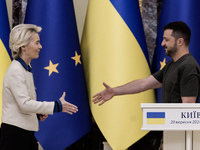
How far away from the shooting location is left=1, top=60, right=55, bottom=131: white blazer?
1.58 meters

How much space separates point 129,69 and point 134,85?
0.98 ft

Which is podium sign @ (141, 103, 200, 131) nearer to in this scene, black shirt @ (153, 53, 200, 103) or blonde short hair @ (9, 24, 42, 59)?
black shirt @ (153, 53, 200, 103)

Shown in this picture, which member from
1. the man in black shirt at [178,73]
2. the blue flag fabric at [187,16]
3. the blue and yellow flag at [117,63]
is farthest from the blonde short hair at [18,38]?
the blue flag fabric at [187,16]

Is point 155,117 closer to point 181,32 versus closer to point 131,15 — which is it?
point 181,32

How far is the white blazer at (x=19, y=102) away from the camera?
62.2 inches

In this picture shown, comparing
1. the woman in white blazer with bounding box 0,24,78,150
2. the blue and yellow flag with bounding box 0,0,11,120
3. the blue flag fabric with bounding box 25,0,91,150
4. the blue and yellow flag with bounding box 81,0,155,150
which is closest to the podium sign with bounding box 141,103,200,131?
the woman in white blazer with bounding box 0,24,78,150

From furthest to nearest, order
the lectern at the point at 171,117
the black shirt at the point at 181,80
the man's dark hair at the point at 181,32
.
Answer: the man's dark hair at the point at 181,32, the black shirt at the point at 181,80, the lectern at the point at 171,117

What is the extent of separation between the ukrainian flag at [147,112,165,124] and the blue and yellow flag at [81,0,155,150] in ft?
4.23

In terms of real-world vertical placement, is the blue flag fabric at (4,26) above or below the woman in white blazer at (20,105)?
above

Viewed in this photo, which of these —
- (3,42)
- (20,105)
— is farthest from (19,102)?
(3,42)

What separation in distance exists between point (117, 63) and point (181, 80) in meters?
0.77

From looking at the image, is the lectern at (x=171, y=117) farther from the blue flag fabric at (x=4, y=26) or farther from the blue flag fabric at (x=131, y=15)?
the blue flag fabric at (x=4, y=26)

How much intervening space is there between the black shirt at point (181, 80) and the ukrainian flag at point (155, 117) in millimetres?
630

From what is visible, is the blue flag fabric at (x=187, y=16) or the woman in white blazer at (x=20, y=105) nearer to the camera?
the woman in white blazer at (x=20, y=105)
